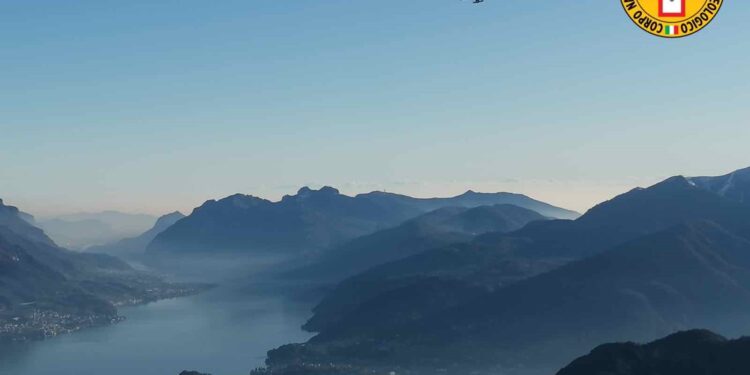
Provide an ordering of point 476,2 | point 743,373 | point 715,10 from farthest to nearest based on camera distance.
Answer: point 743,373, point 476,2, point 715,10

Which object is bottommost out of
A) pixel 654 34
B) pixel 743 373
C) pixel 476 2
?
pixel 743 373

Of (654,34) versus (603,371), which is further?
(603,371)

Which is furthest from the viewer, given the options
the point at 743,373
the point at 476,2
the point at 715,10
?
the point at 743,373

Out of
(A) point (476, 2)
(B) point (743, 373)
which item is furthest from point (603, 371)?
(A) point (476, 2)

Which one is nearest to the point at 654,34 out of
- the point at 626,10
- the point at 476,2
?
the point at 626,10

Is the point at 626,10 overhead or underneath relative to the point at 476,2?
underneath

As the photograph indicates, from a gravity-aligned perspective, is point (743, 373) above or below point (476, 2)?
below

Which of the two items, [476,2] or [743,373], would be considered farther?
[743,373]

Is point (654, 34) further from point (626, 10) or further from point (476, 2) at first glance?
point (476, 2)
